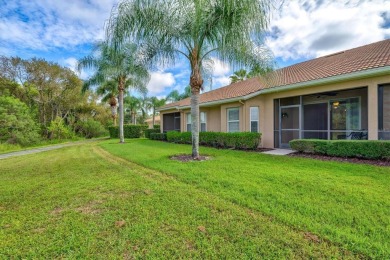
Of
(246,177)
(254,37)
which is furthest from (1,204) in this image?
(254,37)

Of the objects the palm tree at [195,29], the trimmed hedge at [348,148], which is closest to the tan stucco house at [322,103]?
the trimmed hedge at [348,148]

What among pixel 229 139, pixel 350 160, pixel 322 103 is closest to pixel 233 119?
pixel 229 139

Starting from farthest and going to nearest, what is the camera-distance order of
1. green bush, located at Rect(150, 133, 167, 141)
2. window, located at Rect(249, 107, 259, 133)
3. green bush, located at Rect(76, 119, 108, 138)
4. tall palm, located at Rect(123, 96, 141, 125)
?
tall palm, located at Rect(123, 96, 141, 125)
green bush, located at Rect(76, 119, 108, 138)
green bush, located at Rect(150, 133, 167, 141)
window, located at Rect(249, 107, 259, 133)

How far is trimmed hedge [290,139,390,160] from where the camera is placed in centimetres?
734

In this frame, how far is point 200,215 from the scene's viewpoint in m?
3.59

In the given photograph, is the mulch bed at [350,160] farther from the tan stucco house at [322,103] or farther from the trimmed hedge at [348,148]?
the tan stucco house at [322,103]

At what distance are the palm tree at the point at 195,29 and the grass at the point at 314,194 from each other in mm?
2899

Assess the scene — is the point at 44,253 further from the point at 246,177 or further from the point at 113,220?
the point at 246,177

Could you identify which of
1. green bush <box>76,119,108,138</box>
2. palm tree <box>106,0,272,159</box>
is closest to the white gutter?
palm tree <box>106,0,272,159</box>

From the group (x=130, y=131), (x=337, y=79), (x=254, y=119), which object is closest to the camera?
(x=337, y=79)

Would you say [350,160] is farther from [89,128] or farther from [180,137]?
[89,128]

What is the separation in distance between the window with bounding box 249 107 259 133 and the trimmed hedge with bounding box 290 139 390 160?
322cm

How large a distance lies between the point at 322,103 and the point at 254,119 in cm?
411

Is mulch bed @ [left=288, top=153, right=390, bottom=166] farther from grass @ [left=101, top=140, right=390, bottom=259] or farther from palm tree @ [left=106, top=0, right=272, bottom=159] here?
palm tree @ [left=106, top=0, right=272, bottom=159]
